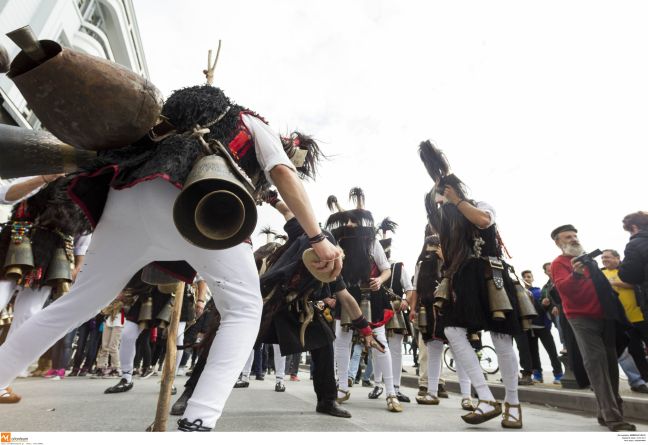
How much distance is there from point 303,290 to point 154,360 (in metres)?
6.48

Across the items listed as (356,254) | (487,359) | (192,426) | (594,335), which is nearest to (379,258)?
(356,254)

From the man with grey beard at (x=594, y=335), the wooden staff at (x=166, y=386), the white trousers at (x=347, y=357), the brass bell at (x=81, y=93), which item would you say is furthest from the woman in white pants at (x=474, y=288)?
the brass bell at (x=81, y=93)

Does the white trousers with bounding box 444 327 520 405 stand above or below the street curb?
above

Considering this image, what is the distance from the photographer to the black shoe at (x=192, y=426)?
50.3 inches

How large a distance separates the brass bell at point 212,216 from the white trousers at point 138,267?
20 centimetres

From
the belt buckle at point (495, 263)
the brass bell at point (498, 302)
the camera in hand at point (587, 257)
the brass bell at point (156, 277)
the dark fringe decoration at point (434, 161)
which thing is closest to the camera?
the brass bell at point (156, 277)

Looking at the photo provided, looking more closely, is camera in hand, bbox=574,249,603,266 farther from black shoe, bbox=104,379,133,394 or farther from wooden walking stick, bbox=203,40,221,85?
black shoe, bbox=104,379,133,394

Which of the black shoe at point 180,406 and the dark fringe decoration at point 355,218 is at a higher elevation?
the dark fringe decoration at point 355,218

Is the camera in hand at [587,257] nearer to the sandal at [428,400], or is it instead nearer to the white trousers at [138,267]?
the sandal at [428,400]

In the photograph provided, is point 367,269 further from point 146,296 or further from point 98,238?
point 98,238

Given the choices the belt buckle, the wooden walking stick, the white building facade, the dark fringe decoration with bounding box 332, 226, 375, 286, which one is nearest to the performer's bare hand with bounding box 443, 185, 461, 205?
the belt buckle

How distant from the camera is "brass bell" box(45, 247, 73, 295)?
3.21 metres

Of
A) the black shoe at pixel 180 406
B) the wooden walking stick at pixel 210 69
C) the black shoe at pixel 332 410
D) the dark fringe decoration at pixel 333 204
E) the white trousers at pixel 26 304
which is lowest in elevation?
the black shoe at pixel 180 406

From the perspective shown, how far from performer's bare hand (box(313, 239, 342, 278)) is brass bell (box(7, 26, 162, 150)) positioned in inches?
30.1
